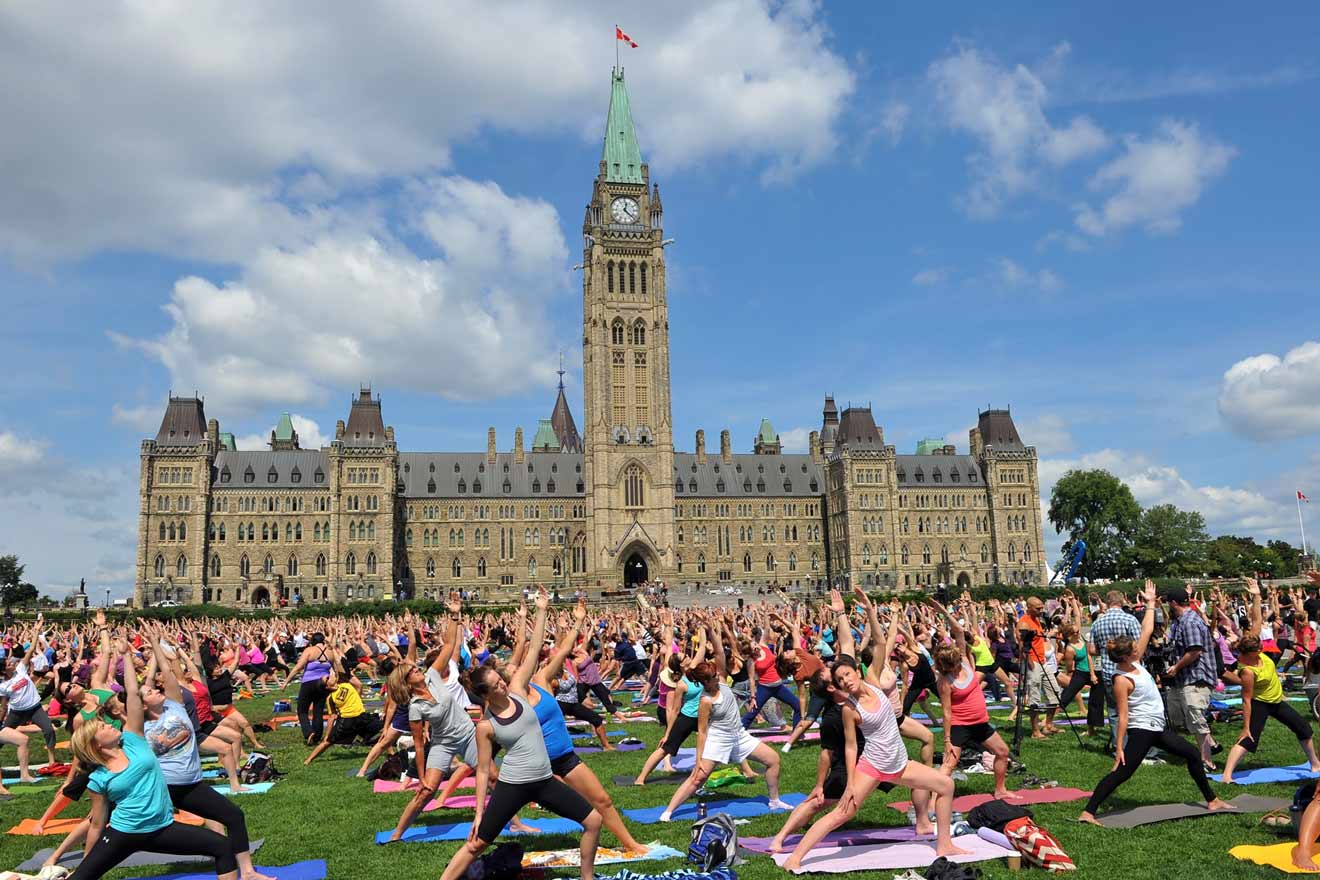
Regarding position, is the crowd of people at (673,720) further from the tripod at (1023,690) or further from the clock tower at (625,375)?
the clock tower at (625,375)

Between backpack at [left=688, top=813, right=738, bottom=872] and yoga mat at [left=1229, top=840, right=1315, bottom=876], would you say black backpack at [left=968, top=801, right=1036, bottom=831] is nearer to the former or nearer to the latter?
yoga mat at [left=1229, top=840, right=1315, bottom=876]

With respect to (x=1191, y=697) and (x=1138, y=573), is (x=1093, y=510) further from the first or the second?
(x=1191, y=697)

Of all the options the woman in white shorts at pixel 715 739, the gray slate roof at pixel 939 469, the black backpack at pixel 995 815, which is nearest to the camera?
the black backpack at pixel 995 815

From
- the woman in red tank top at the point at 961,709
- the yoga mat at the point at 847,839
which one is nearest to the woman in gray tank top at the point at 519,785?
the yoga mat at the point at 847,839

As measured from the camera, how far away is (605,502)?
9412cm

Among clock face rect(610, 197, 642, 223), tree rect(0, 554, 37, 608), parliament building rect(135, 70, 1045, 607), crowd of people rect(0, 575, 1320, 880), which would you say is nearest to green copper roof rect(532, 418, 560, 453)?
parliament building rect(135, 70, 1045, 607)

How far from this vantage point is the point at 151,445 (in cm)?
9200

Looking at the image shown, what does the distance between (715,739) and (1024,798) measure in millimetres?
3959

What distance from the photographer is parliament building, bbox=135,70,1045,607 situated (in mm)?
93188

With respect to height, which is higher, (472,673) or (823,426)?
(823,426)

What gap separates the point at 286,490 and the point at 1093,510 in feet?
272

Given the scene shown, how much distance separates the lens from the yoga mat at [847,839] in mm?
10320

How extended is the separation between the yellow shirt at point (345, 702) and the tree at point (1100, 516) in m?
97.1

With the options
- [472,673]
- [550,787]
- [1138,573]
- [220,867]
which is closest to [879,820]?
[550,787]
